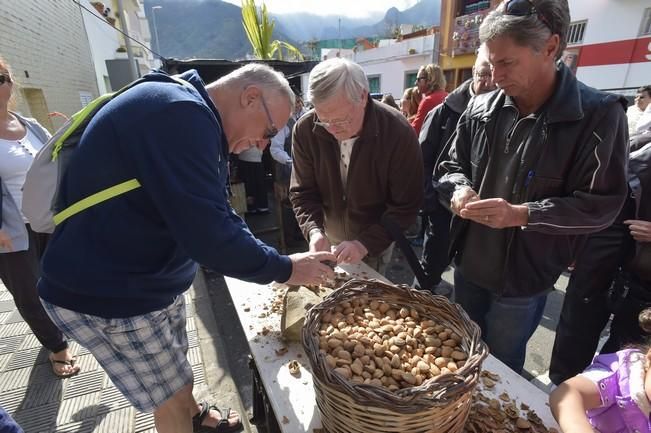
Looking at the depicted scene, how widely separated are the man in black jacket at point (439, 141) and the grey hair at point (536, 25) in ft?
3.08

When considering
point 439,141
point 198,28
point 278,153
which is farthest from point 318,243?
point 198,28

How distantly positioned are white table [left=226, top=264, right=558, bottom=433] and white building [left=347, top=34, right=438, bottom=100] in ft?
64.2

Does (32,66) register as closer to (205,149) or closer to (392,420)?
(205,149)

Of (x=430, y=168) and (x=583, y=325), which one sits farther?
(x=430, y=168)

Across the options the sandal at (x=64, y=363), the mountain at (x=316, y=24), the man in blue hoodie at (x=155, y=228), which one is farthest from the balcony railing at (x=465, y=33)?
the mountain at (x=316, y=24)

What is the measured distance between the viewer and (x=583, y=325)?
199 cm

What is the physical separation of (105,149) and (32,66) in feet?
23.1

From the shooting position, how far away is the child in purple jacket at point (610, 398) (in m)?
0.94

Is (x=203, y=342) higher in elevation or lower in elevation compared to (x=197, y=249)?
lower

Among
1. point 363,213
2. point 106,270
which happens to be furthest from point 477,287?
point 106,270

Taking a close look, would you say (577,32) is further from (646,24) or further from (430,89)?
(430,89)

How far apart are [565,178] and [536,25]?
554 mm

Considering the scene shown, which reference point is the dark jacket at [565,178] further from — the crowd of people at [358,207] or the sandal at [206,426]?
the sandal at [206,426]

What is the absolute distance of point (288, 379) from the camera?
46.2 inches
